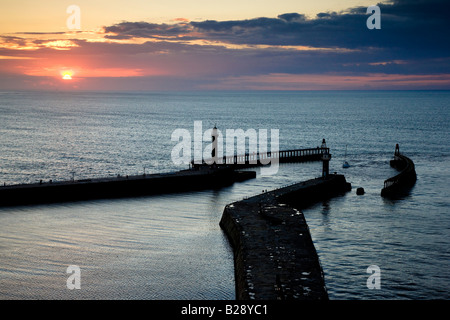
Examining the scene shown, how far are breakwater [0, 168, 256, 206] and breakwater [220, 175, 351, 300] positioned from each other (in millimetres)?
10738

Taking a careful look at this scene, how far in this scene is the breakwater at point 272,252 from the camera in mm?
20406

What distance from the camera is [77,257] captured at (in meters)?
27.4

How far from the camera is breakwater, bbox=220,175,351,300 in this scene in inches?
803

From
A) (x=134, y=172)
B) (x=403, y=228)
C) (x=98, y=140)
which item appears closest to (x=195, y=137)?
(x=98, y=140)

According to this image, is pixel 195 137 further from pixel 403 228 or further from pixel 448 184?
pixel 403 228

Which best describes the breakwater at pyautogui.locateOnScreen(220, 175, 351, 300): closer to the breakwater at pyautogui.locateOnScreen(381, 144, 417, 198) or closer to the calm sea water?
the calm sea water

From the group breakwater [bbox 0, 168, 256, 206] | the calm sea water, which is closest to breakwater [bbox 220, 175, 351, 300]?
the calm sea water

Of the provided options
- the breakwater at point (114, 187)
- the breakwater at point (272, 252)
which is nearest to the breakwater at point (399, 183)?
the breakwater at point (272, 252)

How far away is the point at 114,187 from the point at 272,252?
22.9 meters

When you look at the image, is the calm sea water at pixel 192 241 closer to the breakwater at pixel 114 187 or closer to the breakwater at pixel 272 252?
the breakwater at pixel 272 252

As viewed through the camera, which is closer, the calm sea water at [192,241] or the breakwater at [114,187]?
the calm sea water at [192,241]

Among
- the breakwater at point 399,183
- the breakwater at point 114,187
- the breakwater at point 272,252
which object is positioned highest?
the breakwater at point 272,252

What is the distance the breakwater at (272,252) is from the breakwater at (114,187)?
1074 cm

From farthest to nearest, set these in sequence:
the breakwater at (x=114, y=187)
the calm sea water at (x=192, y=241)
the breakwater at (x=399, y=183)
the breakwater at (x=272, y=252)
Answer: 1. the breakwater at (x=399, y=183)
2. the breakwater at (x=114, y=187)
3. the calm sea water at (x=192, y=241)
4. the breakwater at (x=272, y=252)
